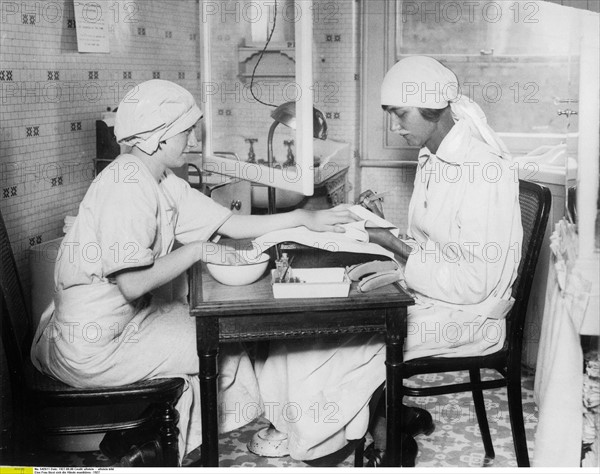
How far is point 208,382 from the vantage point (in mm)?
2301

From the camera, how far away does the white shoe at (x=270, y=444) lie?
302cm

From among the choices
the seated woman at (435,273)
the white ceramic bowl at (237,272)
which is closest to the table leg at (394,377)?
the seated woman at (435,273)

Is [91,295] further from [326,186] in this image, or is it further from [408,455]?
[326,186]

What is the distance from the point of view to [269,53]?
150 inches

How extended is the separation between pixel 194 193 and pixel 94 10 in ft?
3.88

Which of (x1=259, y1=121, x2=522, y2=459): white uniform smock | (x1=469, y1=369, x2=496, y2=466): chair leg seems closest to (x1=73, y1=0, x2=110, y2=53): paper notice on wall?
(x1=259, y1=121, x2=522, y2=459): white uniform smock

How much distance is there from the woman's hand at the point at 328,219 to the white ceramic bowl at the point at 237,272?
419mm

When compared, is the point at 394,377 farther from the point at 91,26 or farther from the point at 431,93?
the point at 91,26

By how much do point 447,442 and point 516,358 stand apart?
2.16ft

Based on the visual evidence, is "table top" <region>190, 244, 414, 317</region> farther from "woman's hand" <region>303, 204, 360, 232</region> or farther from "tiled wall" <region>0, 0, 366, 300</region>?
"tiled wall" <region>0, 0, 366, 300</region>

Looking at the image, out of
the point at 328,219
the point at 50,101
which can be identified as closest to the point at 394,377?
the point at 328,219

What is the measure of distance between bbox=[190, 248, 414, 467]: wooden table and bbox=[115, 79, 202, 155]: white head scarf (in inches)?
21.2

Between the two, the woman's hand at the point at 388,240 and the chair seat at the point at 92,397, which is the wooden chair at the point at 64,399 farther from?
the woman's hand at the point at 388,240

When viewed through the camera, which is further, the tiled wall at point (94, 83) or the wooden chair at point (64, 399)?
the tiled wall at point (94, 83)
